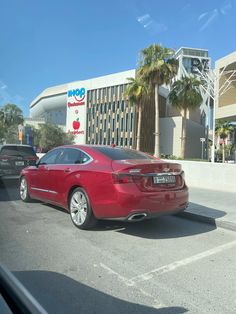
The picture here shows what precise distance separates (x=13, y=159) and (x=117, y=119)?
47144 millimetres

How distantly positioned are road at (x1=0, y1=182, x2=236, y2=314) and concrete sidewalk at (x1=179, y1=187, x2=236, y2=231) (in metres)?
0.27

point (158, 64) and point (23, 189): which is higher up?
point (158, 64)

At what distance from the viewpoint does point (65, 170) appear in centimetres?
718

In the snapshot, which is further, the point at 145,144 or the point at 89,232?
the point at 145,144

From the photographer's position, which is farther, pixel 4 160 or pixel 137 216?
pixel 4 160

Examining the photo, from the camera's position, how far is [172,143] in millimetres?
55125

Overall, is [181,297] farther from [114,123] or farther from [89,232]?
[114,123]

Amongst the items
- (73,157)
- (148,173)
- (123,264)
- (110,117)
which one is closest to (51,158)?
(73,157)

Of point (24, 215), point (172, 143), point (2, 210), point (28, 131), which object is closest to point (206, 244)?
point (24, 215)

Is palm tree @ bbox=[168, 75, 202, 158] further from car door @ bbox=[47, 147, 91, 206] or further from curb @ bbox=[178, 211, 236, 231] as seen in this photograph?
car door @ bbox=[47, 147, 91, 206]

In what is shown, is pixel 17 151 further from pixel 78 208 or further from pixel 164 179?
pixel 164 179

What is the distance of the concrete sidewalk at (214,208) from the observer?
23.6ft

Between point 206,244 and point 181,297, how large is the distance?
87.5 inches

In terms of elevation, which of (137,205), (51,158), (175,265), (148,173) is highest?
(51,158)
